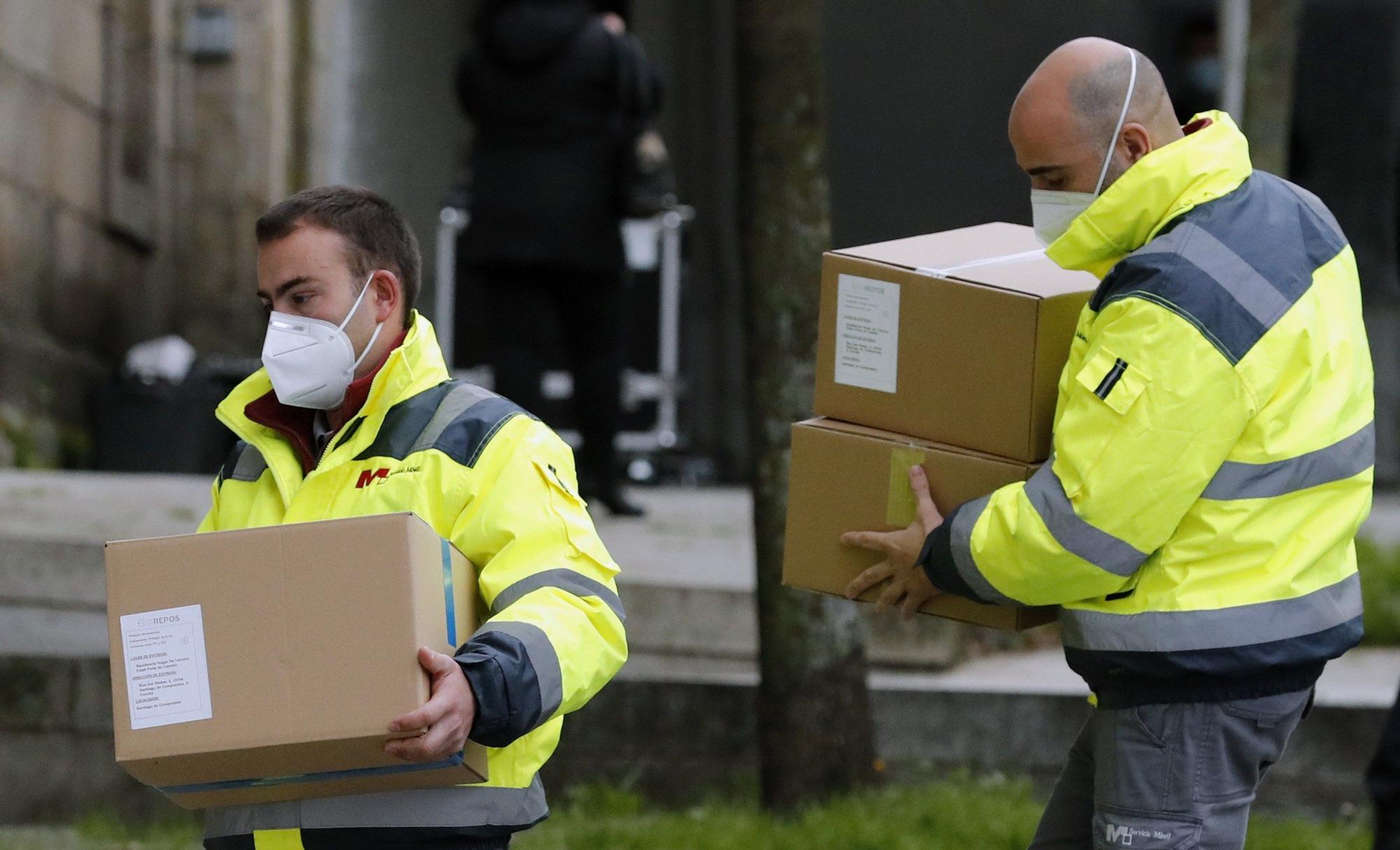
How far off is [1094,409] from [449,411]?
0.87m

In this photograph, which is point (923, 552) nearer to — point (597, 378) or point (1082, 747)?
point (1082, 747)

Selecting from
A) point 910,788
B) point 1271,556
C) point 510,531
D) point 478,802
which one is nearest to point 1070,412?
point 1271,556

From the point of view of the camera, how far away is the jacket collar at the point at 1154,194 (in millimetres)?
2672

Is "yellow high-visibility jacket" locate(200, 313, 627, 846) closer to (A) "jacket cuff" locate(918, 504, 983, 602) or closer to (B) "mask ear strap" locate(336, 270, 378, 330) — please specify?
(B) "mask ear strap" locate(336, 270, 378, 330)

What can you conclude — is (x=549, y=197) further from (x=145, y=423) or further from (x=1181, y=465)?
(x=1181, y=465)

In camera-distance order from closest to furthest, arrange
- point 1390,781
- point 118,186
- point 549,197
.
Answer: point 1390,781 < point 549,197 < point 118,186

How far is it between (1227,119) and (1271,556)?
0.65m

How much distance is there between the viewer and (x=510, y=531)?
97.6 inches

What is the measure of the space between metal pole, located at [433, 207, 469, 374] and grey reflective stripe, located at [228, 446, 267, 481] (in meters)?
7.02

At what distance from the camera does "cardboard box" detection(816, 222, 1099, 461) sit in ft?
9.53

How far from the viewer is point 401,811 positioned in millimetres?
2455

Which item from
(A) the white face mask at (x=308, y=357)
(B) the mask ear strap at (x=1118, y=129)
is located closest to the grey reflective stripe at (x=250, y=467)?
(A) the white face mask at (x=308, y=357)

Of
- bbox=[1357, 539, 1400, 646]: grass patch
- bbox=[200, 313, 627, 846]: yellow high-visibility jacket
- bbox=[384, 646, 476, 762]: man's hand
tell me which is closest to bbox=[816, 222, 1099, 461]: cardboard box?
bbox=[200, 313, 627, 846]: yellow high-visibility jacket

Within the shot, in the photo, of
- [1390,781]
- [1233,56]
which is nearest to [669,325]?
[1233,56]
